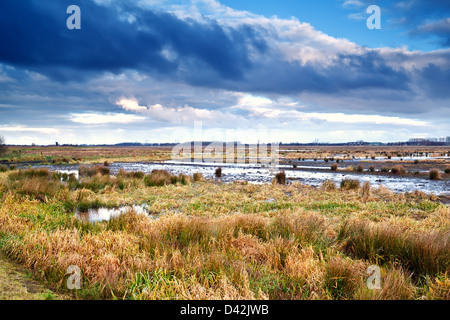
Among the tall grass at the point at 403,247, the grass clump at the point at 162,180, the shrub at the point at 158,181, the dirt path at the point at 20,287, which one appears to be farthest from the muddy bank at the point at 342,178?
the dirt path at the point at 20,287

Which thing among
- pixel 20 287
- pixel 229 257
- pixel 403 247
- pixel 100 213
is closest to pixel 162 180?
pixel 100 213

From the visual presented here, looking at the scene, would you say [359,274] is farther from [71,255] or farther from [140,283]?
[71,255]

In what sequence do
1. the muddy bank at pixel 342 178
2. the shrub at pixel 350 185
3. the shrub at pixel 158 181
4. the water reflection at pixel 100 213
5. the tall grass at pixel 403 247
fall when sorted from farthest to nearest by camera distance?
the muddy bank at pixel 342 178
the shrub at pixel 158 181
the shrub at pixel 350 185
the water reflection at pixel 100 213
the tall grass at pixel 403 247

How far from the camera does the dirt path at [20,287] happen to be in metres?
4.39

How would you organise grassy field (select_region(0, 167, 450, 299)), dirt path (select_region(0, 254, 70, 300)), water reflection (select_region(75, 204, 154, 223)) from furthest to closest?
water reflection (select_region(75, 204, 154, 223)) → grassy field (select_region(0, 167, 450, 299)) → dirt path (select_region(0, 254, 70, 300))

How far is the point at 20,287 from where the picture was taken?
467 cm

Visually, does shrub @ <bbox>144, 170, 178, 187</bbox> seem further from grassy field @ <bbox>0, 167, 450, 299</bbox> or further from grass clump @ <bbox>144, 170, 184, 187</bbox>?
grassy field @ <bbox>0, 167, 450, 299</bbox>

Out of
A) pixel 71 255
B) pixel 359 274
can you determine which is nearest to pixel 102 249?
pixel 71 255

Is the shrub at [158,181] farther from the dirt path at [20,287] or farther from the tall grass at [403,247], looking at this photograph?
the tall grass at [403,247]

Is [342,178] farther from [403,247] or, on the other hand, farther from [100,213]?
[100,213]

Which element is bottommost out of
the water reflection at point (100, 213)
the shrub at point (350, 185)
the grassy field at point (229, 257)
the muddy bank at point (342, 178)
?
the muddy bank at point (342, 178)

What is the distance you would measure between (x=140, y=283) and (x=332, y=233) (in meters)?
5.87

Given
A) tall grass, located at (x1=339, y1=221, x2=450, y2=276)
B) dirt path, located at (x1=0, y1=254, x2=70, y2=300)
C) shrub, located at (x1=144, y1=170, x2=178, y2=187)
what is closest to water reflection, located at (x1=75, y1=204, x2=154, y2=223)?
dirt path, located at (x1=0, y1=254, x2=70, y2=300)

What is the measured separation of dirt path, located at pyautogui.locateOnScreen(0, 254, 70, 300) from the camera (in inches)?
173
